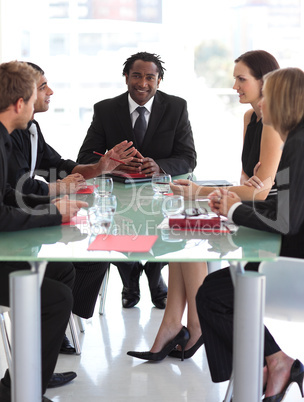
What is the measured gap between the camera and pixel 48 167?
145 inches

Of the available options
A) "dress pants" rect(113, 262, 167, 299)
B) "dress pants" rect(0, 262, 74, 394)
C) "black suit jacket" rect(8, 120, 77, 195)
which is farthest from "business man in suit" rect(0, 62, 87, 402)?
"dress pants" rect(113, 262, 167, 299)

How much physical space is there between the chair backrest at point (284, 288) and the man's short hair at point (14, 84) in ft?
3.68

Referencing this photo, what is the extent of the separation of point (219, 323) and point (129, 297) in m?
1.52

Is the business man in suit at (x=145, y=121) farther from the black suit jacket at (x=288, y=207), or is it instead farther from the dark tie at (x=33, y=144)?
the black suit jacket at (x=288, y=207)

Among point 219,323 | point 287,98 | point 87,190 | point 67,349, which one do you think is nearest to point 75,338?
point 67,349

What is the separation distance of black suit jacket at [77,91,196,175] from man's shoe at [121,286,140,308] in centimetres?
84

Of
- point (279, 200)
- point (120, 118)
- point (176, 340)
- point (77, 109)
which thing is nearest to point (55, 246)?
point (279, 200)

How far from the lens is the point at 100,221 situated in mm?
2242

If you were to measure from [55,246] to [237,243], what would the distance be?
60cm

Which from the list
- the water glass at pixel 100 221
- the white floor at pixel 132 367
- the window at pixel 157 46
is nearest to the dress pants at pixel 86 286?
the white floor at pixel 132 367

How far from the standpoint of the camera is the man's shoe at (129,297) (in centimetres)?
377

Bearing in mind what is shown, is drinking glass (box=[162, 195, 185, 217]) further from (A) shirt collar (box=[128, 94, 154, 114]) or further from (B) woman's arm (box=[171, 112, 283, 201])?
(A) shirt collar (box=[128, 94, 154, 114])

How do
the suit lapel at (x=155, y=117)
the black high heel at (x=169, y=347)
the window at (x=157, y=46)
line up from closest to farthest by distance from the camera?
the black high heel at (x=169, y=347) → the suit lapel at (x=155, y=117) → the window at (x=157, y=46)

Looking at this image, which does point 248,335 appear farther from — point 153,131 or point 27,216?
point 153,131
